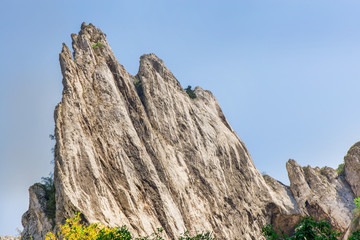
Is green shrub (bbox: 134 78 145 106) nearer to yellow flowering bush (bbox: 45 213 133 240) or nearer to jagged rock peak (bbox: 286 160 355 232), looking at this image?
jagged rock peak (bbox: 286 160 355 232)

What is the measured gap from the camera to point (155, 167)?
189 feet

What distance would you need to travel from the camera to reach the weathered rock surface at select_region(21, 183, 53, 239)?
137 feet

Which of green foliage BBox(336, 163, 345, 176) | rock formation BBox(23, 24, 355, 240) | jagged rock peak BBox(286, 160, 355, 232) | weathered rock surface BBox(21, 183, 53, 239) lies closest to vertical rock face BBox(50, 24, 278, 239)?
rock formation BBox(23, 24, 355, 240)

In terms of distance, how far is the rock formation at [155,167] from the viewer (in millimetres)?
44969

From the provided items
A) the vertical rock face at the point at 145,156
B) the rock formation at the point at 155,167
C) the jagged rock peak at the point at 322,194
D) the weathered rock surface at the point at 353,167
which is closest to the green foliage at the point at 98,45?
the rock formation at the point at 155,167

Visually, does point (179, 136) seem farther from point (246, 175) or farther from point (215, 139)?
point (246, 175)

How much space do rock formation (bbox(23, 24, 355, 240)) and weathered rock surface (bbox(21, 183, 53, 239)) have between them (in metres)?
0.13

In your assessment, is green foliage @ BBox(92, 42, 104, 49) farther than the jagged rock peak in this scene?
No

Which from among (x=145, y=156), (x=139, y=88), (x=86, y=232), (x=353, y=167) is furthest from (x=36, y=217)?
(x=353, y=167)

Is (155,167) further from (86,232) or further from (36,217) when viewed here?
(86,232)

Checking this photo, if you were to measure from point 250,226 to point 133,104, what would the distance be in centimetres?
2817

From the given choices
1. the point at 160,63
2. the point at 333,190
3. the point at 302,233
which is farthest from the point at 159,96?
the point at 302,233

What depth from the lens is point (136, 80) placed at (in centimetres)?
7594

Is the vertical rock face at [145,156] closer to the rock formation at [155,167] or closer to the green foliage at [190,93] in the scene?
the rock formation at [155,167]
